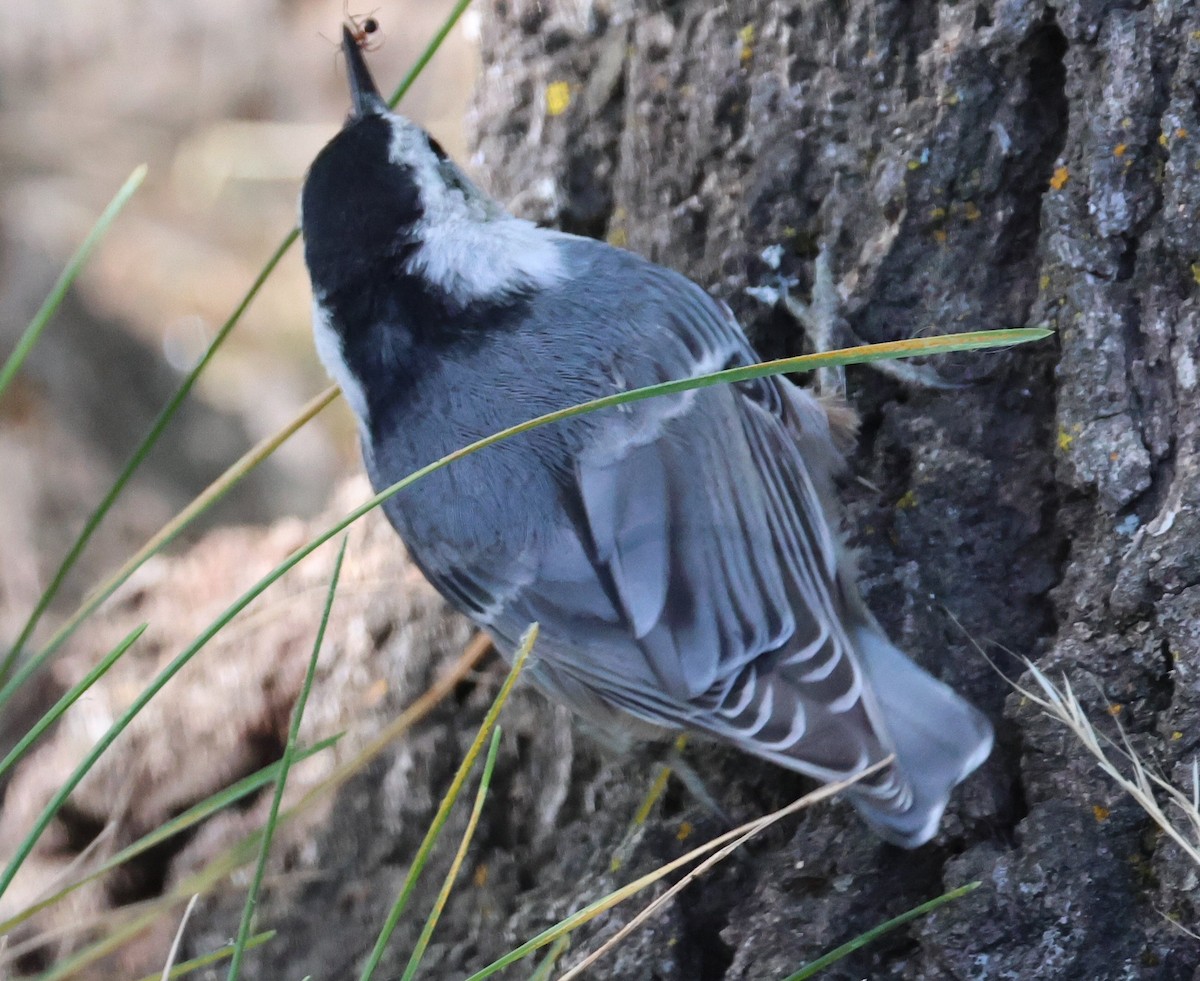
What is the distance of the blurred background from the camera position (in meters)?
3.33

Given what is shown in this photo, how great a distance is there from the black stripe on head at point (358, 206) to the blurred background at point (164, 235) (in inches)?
62.0

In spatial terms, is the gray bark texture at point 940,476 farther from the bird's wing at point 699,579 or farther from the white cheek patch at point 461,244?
the white cheek patch at point 461,244

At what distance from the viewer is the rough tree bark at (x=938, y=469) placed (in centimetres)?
133

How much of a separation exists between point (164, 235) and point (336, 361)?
2344 mm

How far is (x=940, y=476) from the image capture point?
1.62 metres

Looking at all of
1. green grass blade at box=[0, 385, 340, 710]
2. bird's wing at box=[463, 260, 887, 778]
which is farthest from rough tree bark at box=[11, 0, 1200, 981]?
green grass blade at box=[0, 385, 340, 710]

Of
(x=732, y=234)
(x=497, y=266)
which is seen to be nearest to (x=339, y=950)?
(x=497, y=266)

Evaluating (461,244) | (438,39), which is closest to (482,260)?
(461,244)

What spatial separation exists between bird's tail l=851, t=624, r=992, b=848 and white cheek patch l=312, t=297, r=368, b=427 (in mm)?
847

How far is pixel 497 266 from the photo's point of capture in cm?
187

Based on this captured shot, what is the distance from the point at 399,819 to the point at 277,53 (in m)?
3.11

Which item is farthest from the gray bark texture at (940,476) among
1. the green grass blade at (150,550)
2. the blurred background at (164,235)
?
the blurred background at (164,235)

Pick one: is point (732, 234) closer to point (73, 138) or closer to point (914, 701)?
point (914, 701)

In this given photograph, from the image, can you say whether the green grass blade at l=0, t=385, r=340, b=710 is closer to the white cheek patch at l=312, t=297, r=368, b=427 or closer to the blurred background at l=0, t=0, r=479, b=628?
the white cheek patch at l=312, t=297, r=368, b=427
